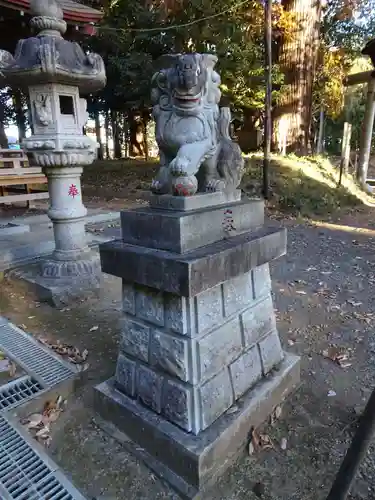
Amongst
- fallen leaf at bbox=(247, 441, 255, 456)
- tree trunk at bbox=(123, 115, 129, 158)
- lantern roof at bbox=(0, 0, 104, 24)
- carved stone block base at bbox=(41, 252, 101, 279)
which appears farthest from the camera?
tree trunk at bbox=(123, 115, 129, 158)

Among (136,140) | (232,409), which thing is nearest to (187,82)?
(232,409)

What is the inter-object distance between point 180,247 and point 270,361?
3.81 feet

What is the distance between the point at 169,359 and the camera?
1891mm

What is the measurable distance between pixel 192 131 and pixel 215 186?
337 mm

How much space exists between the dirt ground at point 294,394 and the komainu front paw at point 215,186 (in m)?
1.47

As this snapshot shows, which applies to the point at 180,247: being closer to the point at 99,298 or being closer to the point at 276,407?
the point at 276,407

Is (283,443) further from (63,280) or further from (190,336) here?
(63,280)

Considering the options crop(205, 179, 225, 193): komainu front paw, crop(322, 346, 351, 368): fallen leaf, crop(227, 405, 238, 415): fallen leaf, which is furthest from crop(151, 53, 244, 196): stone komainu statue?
crop(322, 346, 351, 368): fallen leaf

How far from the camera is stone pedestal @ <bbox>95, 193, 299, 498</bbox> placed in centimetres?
178

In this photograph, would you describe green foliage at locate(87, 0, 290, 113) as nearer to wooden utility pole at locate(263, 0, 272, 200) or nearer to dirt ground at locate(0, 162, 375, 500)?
wooden utility pole at locate(263, 0, 272, 200)

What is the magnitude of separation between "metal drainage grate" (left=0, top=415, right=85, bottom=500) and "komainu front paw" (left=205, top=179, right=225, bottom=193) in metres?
1.73

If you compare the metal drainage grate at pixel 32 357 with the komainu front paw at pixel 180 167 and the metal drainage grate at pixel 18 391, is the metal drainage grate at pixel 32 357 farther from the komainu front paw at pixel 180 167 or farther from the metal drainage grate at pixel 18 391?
the komainu front paw at pixel 180 167

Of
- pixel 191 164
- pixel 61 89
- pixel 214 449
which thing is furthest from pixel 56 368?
pixel 61 89

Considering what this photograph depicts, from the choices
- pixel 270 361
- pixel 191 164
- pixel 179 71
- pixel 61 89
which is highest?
pixel 61 89
